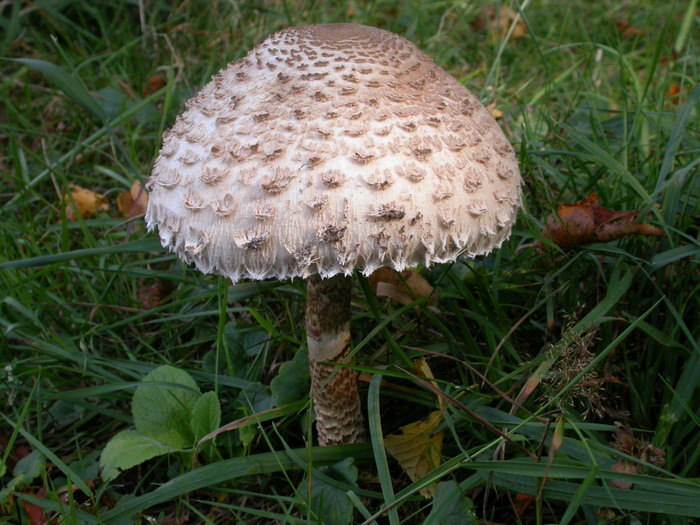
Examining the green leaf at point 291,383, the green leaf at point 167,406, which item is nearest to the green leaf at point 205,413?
the green leaf at point 167,406

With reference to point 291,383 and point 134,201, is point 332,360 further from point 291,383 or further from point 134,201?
point 134,201

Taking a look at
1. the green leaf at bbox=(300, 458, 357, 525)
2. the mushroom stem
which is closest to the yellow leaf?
the green leaf at bbox=(300, 458, 357, 525)

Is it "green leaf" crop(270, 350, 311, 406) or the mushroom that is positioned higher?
the mushroom

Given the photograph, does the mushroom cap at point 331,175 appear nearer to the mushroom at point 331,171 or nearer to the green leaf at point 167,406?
the mushroom at point 331,171

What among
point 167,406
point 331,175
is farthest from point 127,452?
point 331,175

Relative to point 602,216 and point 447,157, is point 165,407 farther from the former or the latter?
point 602,216

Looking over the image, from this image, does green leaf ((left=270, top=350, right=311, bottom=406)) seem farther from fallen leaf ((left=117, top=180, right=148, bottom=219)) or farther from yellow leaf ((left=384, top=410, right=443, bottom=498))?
fallen leaf ((left=117, top=180, right=148, bottom=219))

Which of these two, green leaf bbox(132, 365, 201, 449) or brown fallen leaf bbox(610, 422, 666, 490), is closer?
brown fallen leaf bbox(610, 422, 666, 490)
